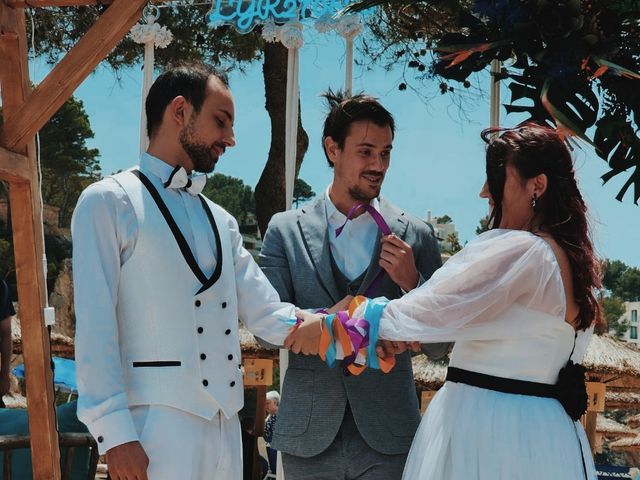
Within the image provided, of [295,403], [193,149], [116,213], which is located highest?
[193,149]

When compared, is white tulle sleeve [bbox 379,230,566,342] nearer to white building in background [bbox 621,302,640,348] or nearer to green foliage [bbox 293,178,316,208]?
green foliage [bbox 293,178,316,208]

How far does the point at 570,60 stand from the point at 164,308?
1399 millimetres

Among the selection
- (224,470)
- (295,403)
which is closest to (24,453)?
(295,403)

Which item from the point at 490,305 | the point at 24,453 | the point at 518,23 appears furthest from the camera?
the point at 24,453

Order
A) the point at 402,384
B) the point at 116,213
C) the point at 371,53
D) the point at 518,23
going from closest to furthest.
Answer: the point at 116,213 < the point at 518,23 < the point at 402,384 < the point at 371,53

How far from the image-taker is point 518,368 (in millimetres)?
2623

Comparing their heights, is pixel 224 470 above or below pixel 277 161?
below

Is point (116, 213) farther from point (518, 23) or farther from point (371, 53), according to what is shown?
point (371, 53)

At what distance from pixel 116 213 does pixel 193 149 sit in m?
0.36

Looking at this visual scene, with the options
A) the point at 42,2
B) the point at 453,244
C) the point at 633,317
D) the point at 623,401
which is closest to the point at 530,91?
the point at 42,2

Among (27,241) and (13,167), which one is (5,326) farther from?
(13,167)

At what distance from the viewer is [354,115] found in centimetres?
315

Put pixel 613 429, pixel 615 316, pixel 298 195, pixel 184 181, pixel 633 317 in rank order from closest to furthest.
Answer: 1. pixel 184 181
2. pixel 298 195
3. pixel 613 429
4. pixel 615 316
5. pixel 633 317

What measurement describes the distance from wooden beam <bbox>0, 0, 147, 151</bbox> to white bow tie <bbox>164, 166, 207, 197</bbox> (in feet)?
6.98
